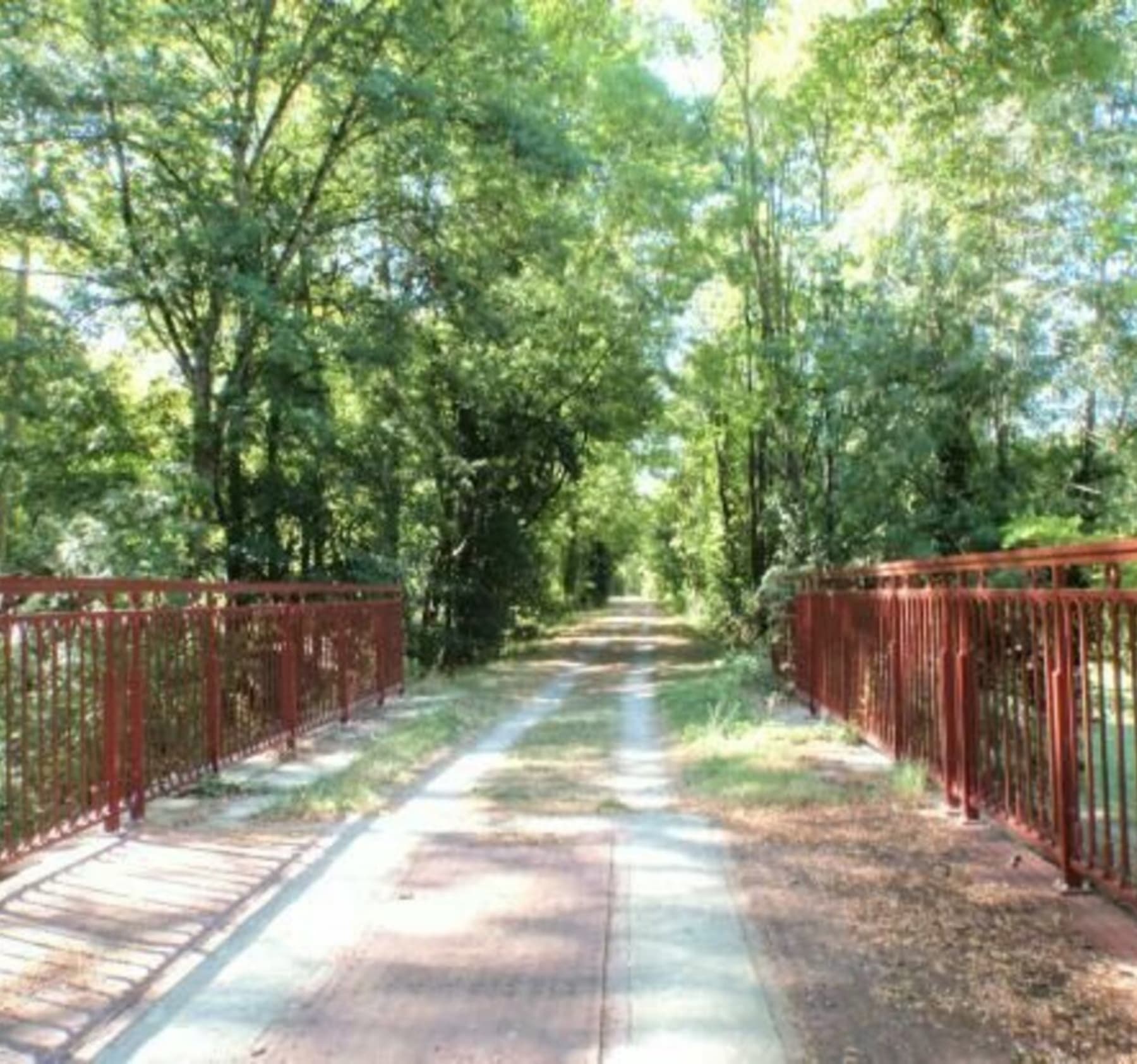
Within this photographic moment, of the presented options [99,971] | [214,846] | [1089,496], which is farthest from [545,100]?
[99,971]

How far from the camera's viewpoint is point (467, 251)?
18047 millimetres

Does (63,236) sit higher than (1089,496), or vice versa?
(63,236)

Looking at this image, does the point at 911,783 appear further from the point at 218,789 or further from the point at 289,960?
the point at 218,789

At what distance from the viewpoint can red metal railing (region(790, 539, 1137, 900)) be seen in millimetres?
4918

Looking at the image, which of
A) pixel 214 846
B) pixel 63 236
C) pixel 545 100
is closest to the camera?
pixel 214 846

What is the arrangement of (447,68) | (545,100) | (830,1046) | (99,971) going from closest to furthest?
(830,1046)
(99,971)
(447,68)
(545,100)

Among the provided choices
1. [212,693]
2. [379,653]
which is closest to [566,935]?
[212,693]

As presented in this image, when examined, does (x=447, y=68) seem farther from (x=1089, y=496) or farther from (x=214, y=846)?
(x=214, y=846)

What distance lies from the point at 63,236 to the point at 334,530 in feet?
20.7

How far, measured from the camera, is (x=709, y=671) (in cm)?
2017

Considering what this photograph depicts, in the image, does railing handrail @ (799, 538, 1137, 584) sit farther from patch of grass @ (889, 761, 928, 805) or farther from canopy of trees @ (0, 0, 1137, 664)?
canopy of trees @ (0, 0, 1137, 664)

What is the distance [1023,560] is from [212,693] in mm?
5651

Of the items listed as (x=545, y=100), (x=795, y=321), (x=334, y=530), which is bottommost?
(x=334, y=530)

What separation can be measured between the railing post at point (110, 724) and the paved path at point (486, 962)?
130cm
